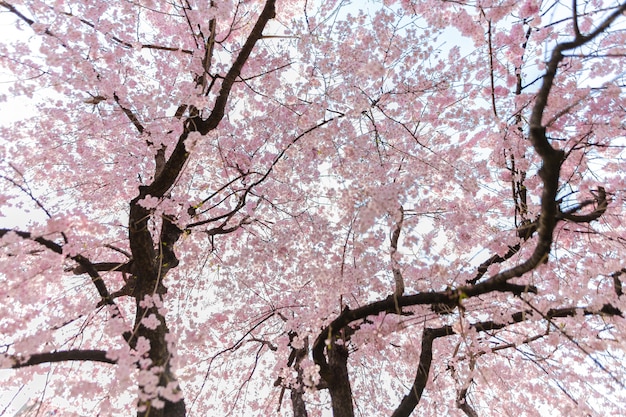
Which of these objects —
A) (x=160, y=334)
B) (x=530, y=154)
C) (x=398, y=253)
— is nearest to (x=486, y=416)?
(x=530, y=154)

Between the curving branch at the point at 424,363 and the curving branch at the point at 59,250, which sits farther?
the curving branch at the point at 424,363

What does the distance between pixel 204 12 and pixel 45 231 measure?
3.60 metres

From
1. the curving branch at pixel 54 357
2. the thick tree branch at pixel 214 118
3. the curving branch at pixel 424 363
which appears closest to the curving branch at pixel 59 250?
the curving branch at pixel 54 357

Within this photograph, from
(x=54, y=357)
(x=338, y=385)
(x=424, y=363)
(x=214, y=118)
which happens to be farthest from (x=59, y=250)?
(x=424, y=363)

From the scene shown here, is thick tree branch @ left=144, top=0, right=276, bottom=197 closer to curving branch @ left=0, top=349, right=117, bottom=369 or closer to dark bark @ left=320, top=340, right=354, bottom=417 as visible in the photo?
curving branch @ left=0, top=349, right=117, bottom=369

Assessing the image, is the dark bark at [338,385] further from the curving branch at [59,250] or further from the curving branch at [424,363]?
the curving branch at [59,250]

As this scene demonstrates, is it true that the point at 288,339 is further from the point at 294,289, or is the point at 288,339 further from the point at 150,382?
the point at 150,382

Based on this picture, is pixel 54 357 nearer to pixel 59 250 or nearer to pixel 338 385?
pixel 59 250

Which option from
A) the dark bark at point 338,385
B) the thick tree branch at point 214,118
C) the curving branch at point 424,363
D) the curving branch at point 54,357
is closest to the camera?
the curving branch at point 54,357

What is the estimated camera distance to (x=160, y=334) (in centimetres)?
514

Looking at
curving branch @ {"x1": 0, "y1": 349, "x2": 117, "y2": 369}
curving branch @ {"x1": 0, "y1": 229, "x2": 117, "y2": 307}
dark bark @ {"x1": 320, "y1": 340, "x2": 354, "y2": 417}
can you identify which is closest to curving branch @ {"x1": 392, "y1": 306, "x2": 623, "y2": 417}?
dark bark @ {"x1": 320, "y1": 340, "x2": 354, "y2": 417}

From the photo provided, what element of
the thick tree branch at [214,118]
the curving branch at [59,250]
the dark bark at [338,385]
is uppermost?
the thick tree branch at [214,118]

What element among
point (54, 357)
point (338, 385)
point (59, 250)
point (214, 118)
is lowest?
point (338, 385)

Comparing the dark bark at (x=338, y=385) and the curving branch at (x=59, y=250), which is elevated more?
the curving branch at (x=59, y=250)
